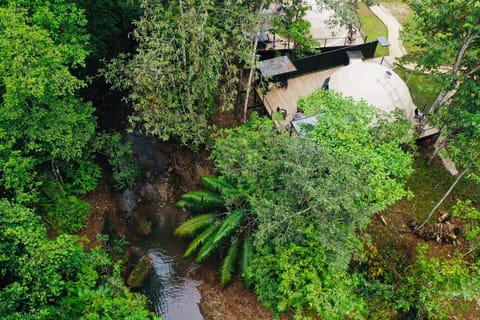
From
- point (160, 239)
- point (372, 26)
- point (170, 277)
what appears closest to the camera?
point (170, 277)

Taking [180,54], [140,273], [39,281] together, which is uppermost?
[180,54]

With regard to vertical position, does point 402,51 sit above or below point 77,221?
above

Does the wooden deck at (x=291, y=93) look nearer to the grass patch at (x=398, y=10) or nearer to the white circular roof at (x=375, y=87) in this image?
the white circular roof at (x=375, y=87)

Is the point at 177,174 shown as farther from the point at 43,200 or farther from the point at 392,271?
the point at 392,271

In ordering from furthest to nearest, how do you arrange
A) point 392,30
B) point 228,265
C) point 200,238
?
1. point 392,30
2. point 200,238
3. point 228,265

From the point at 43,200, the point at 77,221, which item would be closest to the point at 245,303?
the point at 77,221

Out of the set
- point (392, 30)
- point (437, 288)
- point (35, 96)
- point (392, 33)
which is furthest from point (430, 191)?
point (35, 96)

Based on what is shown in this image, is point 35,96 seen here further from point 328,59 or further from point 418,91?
point 418,91
